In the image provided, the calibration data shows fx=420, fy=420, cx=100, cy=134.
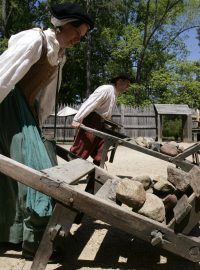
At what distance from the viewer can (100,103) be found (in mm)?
5676

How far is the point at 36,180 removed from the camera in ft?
8.11

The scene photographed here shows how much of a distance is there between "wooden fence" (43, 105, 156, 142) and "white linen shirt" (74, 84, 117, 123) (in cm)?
1228

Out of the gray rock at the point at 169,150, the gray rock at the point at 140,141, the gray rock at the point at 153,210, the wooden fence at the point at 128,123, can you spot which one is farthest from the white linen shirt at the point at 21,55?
the wooden fence at the point at 128,123

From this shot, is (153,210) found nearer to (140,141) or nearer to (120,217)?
(120,217)

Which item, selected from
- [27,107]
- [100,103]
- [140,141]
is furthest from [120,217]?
[100,103]

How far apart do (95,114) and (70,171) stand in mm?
3029

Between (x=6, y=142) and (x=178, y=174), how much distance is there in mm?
1247

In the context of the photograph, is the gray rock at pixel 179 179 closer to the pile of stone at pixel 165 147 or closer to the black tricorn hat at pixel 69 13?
Answer: the black tricorn hat at pixel 69 13

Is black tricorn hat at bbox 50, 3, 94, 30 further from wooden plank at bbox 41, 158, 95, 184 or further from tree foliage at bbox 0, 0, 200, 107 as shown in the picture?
tree foliage at bbox 0, 0, 200, 107

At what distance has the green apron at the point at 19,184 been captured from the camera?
2.79 metres

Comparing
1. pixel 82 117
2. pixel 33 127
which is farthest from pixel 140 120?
pixel 33 127

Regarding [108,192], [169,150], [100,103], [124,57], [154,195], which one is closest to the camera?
[154,195]

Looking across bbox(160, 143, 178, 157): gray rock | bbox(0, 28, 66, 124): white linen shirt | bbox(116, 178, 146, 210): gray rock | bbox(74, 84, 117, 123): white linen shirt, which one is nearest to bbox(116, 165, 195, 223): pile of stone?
bbox(116, 178, 146, 210): gray rock

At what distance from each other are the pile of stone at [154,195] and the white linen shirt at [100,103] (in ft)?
9.18
